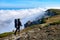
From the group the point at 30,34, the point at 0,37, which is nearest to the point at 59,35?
the point at 30,34

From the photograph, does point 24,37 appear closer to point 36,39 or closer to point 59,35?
point 36,39

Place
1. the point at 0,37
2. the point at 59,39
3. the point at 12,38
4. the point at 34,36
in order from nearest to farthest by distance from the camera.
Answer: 1. the point at 59,39
2. the point at 34,36
3. the point at 12,38
4. the point at 0,37

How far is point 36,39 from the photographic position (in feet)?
154

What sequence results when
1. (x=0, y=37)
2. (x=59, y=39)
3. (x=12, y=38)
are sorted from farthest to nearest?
(x=0, y=37) < (x=12, y=38) < (x=59, y=39)

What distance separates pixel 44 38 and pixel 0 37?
13.6 m

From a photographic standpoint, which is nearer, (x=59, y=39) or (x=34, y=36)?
(x=59, y=39)

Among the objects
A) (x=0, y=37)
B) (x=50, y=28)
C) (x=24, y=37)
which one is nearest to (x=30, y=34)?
(x=24, y=37)

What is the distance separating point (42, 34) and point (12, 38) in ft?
21.2

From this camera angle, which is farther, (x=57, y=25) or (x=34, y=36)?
(x=57, y=25)

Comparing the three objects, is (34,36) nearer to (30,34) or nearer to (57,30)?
(30,34)

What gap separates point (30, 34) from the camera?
49469mm

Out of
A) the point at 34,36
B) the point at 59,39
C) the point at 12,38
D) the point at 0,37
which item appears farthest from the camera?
the point at 0,37

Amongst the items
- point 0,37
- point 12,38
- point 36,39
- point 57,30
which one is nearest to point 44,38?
point 36,39

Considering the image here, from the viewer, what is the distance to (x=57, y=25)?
178ft
